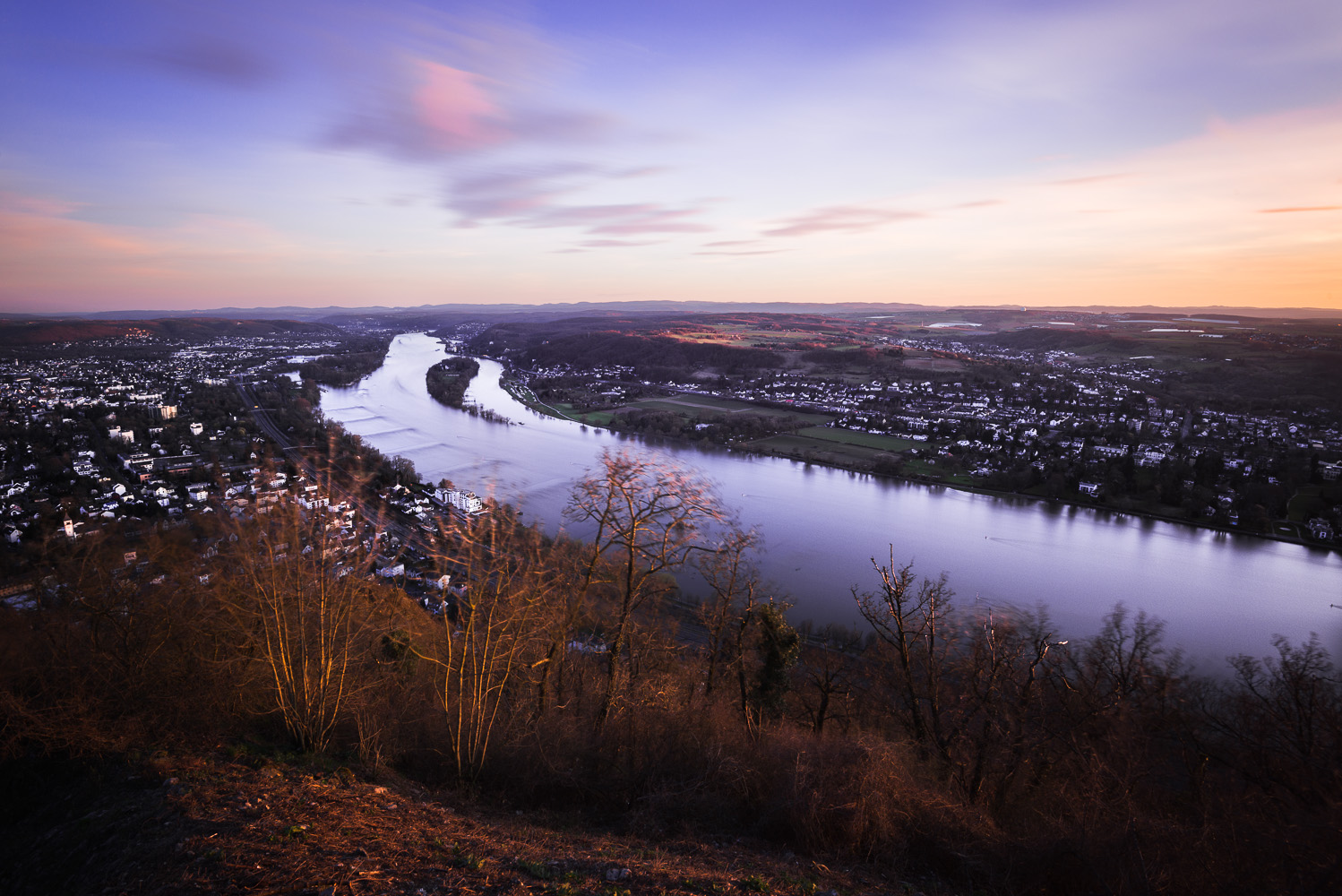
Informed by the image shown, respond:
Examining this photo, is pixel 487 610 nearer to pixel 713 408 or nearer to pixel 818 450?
pixel 818 450

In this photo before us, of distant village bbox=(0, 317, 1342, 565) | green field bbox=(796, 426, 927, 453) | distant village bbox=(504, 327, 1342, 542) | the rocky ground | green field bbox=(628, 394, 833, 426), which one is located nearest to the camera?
the rocky ground

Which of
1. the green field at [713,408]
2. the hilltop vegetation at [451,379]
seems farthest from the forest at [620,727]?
the hilltop vegetation at [451,379]

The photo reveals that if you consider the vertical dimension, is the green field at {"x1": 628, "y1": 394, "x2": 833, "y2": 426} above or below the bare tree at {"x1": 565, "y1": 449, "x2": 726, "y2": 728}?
below

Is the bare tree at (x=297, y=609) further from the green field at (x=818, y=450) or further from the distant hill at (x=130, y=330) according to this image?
the distant hill at (x=130, y=330)

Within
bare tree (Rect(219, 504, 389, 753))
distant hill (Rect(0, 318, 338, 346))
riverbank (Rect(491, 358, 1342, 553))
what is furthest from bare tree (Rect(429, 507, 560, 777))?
distant hill (Rect(0, 318, 338, 346))

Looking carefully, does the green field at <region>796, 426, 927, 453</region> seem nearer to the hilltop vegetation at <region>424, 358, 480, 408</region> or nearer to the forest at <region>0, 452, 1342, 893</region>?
the hilltop vegetation at <region>424, 358, 480, 408</region>

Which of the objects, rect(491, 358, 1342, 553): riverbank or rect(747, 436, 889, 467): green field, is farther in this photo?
rect(747, 436, 889, 467): green field

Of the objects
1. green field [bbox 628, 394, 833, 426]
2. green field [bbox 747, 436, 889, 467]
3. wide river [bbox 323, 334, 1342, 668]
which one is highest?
green field [bbox 628, 394, 833, 426]
